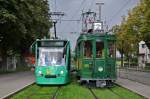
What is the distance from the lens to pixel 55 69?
3031cm

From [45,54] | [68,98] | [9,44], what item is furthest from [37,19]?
[68,98]

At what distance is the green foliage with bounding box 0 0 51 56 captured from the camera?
4884 cm

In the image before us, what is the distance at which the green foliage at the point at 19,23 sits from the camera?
160ft

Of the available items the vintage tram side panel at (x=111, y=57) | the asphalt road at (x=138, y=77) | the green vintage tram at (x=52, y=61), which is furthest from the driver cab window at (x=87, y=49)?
the asphalt road at (x=138, y=77)

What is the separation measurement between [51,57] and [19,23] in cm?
2111

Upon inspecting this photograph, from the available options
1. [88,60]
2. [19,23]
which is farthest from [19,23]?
[88,60]

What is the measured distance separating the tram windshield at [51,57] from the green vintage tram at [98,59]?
7.61 ft

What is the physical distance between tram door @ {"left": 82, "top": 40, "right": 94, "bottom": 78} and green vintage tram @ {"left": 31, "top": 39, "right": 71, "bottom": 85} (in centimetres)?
195

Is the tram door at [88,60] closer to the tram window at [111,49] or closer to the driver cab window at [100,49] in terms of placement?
the driver cab window at [100,49]

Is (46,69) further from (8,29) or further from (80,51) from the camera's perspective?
(8,29)

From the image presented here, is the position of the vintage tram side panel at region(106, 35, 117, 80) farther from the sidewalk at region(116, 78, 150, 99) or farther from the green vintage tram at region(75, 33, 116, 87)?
the sidewalk at region(116, 78, 150, 99)

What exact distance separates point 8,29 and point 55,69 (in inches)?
884

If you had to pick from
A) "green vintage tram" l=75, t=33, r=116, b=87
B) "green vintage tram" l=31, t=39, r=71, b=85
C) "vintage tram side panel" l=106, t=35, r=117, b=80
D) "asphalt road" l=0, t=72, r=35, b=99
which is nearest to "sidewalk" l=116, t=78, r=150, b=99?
"vintage tram side panel" l=106, t=35, r=117, b=80

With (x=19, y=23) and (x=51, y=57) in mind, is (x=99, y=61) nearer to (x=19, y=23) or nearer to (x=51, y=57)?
(x=51, y=57)
